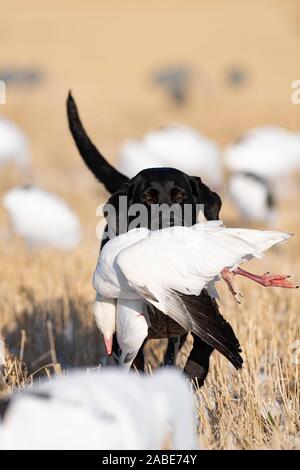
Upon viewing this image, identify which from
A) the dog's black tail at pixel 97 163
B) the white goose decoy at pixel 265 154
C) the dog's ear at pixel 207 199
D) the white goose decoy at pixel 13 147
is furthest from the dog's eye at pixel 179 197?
the white goose decoy at pixel 265 154

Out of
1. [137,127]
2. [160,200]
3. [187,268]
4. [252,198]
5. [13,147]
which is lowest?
[187,268]

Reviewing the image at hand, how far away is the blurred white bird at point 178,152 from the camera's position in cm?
1393

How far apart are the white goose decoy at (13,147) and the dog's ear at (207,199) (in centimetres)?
1023

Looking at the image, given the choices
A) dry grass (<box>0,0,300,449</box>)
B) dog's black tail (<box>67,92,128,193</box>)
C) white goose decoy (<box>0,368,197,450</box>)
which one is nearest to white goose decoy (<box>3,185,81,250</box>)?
dry grass (<box>0,0,300,449</box>)

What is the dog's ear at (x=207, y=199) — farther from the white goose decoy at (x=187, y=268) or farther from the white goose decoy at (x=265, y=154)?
the white goose decoy at (x=265, y=154)

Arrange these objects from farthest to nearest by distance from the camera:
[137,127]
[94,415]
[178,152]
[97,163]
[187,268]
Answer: [137,127] < [178,152] < [97,163] < [187,268] < [94,415]

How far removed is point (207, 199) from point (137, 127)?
14.4m

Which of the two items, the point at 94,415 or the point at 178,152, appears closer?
the point at 94,415

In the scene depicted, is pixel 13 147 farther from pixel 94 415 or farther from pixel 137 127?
pixel 94 415

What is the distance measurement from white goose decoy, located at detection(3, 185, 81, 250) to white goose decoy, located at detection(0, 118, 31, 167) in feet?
12.1

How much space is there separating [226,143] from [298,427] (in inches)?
593

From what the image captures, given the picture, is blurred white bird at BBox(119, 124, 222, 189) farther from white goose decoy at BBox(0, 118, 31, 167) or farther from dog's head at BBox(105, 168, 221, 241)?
dog's head at BBox(105, 168, 221, 241)


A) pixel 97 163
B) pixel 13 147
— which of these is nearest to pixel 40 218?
pixel 13 147

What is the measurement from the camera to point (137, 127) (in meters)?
18.5
